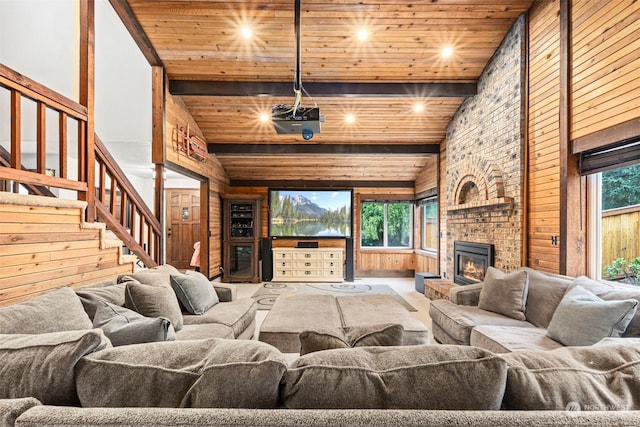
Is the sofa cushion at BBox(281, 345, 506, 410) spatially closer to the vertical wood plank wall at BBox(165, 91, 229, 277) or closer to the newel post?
the newel post

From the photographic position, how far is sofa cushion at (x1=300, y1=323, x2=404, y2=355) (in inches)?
46.8

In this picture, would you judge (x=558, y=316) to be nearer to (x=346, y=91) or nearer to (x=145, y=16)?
(x=346, y=91)

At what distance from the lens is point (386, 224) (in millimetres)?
7719

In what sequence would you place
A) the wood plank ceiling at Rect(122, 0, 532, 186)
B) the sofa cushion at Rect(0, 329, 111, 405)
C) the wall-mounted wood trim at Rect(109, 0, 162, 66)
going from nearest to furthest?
the sofa cushion at Rect(0, 329, 111, 405) < the wall-mounted wood trim at Rect(109, 0, 162, 66) < the wood plank ceiling at Rect(122, 0, 532, 186)

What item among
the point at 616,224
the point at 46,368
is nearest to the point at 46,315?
the point at 46,368

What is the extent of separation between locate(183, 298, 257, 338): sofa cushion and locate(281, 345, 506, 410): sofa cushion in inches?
71.5

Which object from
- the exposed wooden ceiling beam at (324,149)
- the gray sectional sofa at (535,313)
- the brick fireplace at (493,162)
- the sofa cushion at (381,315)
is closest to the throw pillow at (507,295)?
the gray sectional sofa at (535,313)

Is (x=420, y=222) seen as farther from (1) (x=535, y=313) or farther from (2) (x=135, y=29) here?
(2) (x=135, y=29)

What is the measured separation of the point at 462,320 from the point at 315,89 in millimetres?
3490

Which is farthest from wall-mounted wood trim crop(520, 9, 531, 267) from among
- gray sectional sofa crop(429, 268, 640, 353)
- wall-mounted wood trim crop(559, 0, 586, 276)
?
gray sectional sofa crop(429, 268, 640, 353)

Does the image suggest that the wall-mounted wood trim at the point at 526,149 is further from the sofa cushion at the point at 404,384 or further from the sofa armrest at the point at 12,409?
the sofa armrest at the point at 12,409

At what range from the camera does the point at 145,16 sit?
3.62 metres

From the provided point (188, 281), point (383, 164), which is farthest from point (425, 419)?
point (383, 164)

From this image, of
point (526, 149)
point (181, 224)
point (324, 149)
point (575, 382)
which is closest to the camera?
point (575, 382)
